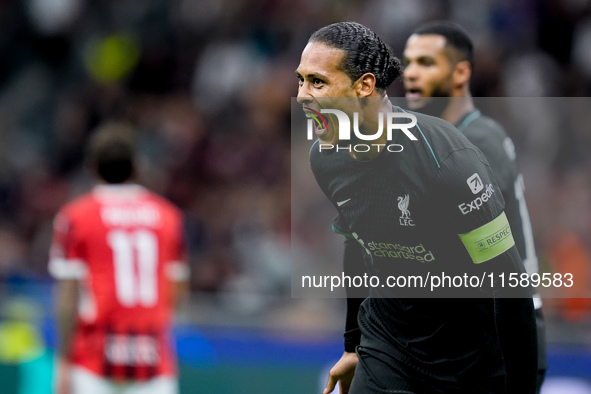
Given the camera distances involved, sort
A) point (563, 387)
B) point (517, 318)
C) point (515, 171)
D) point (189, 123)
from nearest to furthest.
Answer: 1. point (517, 318)
2. point (515, 171)
3. point (563, 387)
4. point (189, 123)

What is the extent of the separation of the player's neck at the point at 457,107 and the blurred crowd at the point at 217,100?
3048 mm

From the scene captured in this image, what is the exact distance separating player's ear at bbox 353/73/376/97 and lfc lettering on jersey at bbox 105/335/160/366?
257cm

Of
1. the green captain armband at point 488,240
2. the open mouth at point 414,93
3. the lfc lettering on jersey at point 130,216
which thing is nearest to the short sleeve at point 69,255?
the lfc lettering on jersey at point 130,216

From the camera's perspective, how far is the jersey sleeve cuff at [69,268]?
4.41m

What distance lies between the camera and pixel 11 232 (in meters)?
8.98

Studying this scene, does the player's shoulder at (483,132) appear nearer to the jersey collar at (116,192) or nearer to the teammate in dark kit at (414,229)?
the teammate in dark kit at (414,229)

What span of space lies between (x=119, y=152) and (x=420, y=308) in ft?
7.75

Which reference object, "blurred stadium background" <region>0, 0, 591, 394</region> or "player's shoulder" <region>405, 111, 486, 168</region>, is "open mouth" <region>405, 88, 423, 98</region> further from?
"blurred stadium background" <region>0, 0, 591, 394</region>

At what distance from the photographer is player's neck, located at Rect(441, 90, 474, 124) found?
3.59m

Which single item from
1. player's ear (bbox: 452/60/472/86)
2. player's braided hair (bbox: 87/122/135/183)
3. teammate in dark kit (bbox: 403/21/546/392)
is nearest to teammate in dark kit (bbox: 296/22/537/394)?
teammate in dark kit (bbox: 403/21/546/392)

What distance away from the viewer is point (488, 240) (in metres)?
2.30

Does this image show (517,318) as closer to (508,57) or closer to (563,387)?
(563,387)

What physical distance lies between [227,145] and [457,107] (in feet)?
17.8

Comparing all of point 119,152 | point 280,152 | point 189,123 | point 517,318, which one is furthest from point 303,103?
point 189,123
